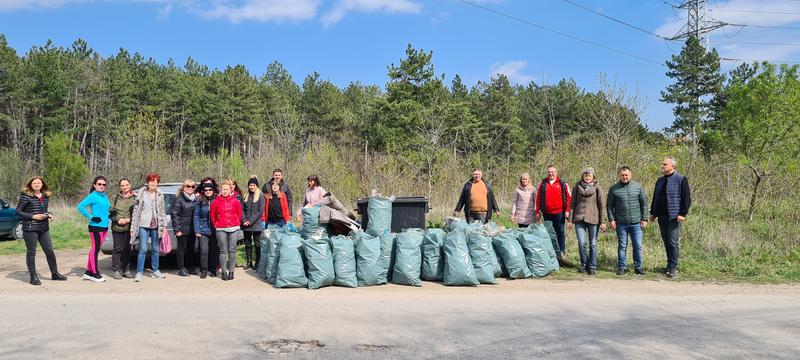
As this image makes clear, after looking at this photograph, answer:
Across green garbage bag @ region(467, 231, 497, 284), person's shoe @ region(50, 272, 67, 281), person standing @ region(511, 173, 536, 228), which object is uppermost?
person standing @ region(511, 173, 536, 228)

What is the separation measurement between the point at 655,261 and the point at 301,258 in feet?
21.1

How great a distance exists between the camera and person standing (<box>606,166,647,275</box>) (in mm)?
9392

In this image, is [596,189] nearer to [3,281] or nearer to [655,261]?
[655,261]

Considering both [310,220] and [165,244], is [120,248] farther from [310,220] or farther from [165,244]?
[310,220]

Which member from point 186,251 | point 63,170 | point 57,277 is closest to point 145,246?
point 186,251

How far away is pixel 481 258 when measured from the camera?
880 centimetres

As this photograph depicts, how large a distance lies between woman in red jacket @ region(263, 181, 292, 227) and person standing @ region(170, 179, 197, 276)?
1.31 m

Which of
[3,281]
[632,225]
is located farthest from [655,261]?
[3,281]

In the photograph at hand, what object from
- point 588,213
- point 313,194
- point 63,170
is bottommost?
point 588,213

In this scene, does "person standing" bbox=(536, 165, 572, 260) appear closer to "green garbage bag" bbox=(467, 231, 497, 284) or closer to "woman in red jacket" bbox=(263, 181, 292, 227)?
"green garbage bag" bbox=(467, 231, 497, 284)

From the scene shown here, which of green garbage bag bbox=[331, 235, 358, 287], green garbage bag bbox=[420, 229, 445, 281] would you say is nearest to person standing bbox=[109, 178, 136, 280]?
green garbage bag bbox=[331, 235, 358, 287]

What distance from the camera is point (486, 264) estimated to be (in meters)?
8.82

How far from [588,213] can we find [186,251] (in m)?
6.94

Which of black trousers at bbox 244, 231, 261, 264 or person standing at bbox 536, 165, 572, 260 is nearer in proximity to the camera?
black trousers at bbox 244, 231, 261, 264
